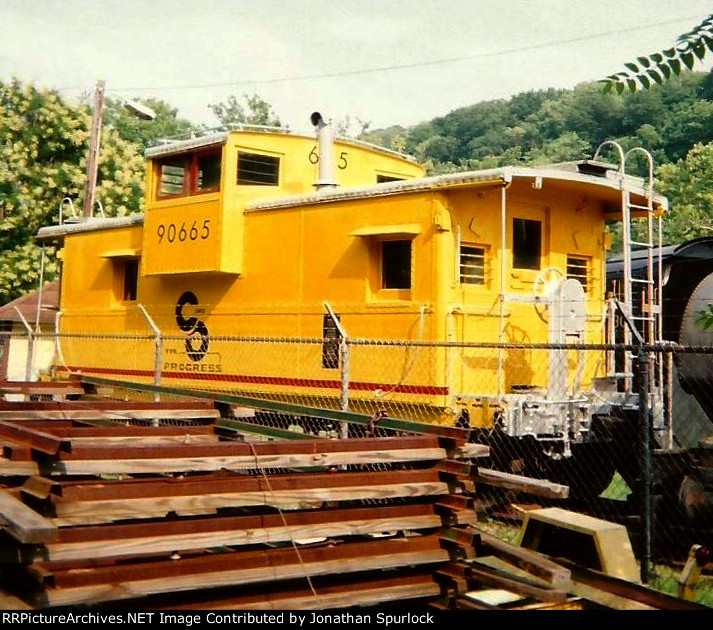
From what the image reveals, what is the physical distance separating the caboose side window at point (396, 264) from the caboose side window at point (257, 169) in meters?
2.80

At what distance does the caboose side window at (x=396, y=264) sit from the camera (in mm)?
9969

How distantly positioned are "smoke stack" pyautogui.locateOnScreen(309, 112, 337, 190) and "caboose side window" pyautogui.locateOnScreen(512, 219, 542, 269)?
2894 mm

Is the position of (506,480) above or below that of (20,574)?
above

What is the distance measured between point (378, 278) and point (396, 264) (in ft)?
0.95

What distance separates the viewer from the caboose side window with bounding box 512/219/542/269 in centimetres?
1042

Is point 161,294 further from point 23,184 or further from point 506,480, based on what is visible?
point 23,184

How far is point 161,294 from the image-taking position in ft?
43.2

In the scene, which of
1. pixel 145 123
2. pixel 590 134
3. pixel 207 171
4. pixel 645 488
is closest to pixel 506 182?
pixel 645 488

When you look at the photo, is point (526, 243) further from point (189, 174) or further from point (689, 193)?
point (689, 193)

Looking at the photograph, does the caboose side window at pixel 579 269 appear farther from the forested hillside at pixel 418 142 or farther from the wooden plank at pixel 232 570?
the wooden plank at pixel 232 570

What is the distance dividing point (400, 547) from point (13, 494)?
1.96 meters

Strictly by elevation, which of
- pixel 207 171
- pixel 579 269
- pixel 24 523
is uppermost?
pixel 207 171

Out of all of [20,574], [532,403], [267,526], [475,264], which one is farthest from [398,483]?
[475,264]

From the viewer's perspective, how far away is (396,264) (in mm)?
10109
